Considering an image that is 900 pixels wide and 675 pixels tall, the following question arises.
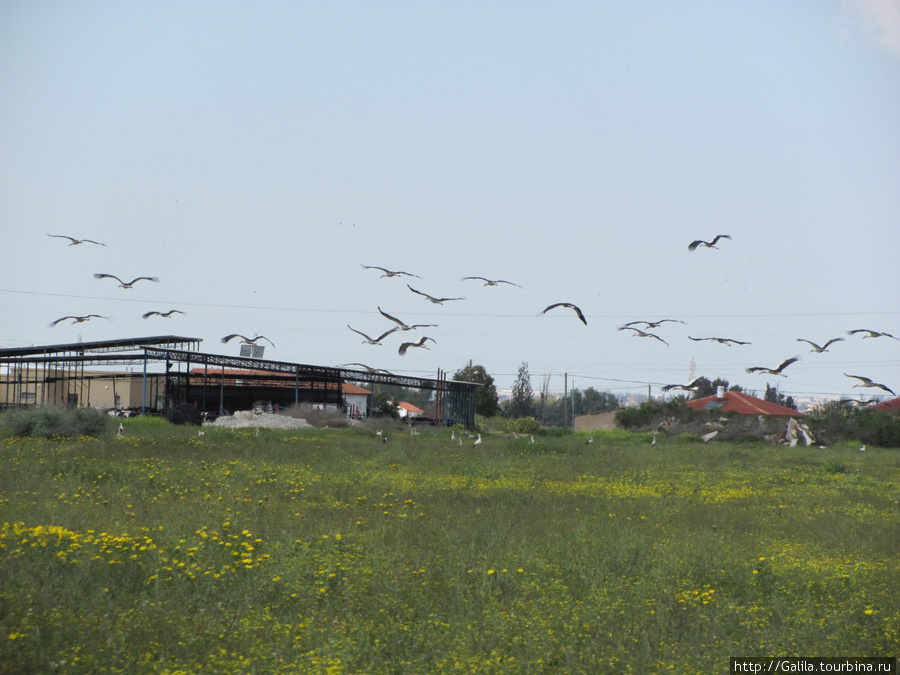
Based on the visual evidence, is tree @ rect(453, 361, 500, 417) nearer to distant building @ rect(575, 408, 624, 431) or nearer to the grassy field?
distant building @ rect(575, 408, 624, 431)

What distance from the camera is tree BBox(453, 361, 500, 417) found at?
243 feet

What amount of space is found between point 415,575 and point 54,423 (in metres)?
17.9

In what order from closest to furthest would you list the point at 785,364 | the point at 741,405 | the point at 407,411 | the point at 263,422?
1. the point at 785,364
2. the point at 263,422
3. the point at 741,405
4. the point at 407,411

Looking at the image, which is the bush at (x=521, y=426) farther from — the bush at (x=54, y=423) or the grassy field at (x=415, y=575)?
the grassy field at (x=415, y=575)

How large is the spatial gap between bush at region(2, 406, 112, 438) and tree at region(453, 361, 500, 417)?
51.4 meters

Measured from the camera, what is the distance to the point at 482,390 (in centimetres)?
7431

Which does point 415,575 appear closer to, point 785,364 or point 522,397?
point 785,364

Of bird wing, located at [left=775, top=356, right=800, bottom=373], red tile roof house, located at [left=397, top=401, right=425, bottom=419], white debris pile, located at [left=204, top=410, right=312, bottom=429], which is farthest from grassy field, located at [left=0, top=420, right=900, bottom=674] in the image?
red tile roof house, located at [left=397, top=401, right=425, bottom=419]

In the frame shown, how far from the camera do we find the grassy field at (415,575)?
20.3 ft

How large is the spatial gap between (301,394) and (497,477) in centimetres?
3949

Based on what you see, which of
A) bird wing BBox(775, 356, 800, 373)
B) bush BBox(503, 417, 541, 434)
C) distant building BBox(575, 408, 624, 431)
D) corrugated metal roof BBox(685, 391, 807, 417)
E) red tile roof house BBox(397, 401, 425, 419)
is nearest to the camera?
bird wing BBox(775, 356, 800, 373)

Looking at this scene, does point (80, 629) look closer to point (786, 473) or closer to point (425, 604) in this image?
point (425, 604)

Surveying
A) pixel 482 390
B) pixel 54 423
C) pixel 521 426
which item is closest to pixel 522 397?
pixel 482 390

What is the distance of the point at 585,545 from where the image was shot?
9.98m
